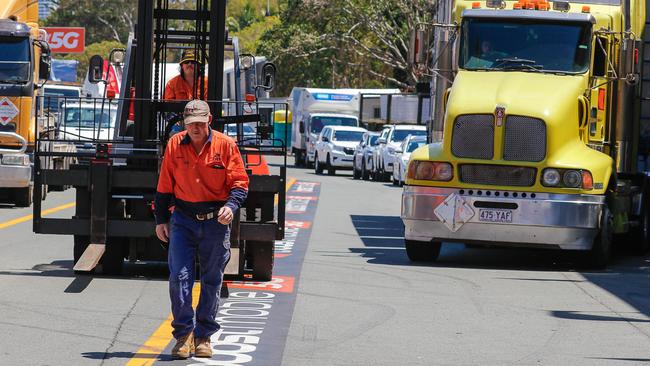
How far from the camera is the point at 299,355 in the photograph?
34.1ft

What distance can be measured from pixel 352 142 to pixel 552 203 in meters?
35.9

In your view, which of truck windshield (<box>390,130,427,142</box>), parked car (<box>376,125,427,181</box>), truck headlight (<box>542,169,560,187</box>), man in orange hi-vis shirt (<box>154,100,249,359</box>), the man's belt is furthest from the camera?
truck windshield (<box>390,130,427,142</box>)

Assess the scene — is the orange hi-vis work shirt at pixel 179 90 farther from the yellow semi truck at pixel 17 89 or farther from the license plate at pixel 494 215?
the yellow semi truck at pixel 17 89

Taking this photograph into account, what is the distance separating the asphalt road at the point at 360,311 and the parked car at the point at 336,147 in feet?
105

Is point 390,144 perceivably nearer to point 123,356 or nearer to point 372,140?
point 372,140

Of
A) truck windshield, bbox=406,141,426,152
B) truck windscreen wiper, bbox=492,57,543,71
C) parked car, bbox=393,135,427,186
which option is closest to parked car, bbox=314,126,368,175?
parked car, bbox=393,135,427,186

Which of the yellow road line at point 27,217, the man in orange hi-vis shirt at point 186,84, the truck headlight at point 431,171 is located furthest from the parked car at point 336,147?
the man in orange hi-vis shirt at point 186,84

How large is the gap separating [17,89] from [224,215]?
16480 mm

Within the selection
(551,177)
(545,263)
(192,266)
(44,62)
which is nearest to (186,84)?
(551,177)

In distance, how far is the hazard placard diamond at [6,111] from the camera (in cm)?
2585

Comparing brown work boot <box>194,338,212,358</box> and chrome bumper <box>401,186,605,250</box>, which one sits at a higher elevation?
chrome bumper <box>401,186,605,250</box>

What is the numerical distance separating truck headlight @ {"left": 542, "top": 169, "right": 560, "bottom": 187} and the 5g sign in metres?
63.4

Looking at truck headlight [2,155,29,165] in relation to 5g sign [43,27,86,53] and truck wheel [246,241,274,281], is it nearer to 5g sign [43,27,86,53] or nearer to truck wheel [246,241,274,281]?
truck wheel [246,241,274,281]

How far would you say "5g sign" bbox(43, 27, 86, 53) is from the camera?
7862cm
